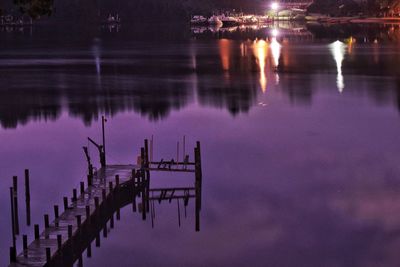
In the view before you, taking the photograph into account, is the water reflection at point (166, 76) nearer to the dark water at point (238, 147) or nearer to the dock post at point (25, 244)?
the dark water at point (238, 147)

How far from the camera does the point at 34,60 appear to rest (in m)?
93.8

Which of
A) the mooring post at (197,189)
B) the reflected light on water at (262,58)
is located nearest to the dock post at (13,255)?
the mooring post at (197,189)

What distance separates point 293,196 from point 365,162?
653 cm

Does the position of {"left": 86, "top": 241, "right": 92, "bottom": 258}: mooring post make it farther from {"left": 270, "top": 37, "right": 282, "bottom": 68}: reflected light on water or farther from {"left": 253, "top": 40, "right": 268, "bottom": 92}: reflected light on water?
{"left": 270, "top": 37, "right": 282, "bottom": 68}: reflected light on water

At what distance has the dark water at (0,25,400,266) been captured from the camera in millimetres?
27000

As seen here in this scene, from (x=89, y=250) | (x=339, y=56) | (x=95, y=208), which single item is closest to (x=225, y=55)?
(x=339, y=56)

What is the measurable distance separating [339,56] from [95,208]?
229 feet

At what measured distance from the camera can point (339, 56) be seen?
9475cm

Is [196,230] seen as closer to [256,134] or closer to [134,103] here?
[256,134]

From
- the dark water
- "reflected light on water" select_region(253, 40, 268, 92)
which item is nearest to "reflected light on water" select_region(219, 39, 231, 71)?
the dark water

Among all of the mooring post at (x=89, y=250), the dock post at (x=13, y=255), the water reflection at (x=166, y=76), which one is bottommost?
the mooring post at (x=89, y=250)

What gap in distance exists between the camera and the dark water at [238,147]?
88.6ft

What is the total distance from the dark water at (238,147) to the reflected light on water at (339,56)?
13.1 inches

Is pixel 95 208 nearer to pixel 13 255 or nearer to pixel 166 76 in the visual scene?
pixel 13 255
